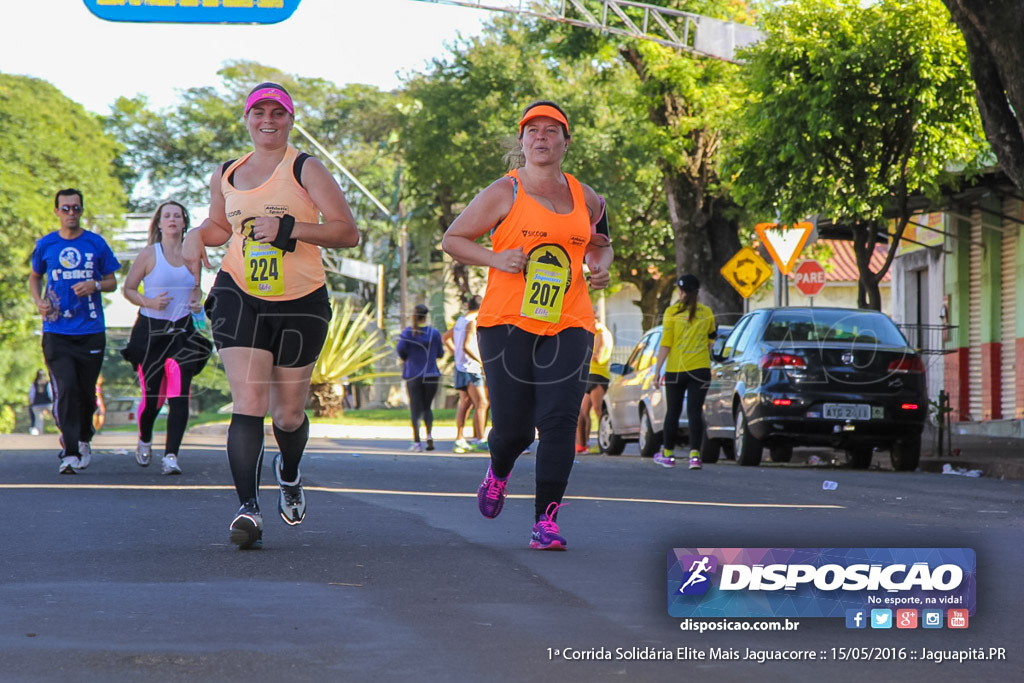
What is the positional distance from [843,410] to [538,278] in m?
8.99

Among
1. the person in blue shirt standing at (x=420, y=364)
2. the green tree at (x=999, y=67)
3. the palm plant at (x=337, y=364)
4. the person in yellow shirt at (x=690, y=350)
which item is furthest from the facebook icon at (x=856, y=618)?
the palm plant at (x=337, y=364)

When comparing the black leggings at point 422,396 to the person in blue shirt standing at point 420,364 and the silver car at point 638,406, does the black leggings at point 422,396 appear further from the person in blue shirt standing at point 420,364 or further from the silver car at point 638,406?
the silver car at point 638,406

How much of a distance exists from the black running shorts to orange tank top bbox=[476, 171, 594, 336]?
0.71 metres

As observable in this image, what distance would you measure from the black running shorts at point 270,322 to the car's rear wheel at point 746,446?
9.24m

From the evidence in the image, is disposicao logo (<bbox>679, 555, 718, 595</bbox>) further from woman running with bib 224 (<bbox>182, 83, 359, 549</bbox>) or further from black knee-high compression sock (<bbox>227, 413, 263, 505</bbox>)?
black knee-high compression sock (<bbox>227, 413, 263, 505</bbox>)

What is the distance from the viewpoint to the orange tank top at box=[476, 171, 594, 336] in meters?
6.53

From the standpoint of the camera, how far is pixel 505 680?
154 inches

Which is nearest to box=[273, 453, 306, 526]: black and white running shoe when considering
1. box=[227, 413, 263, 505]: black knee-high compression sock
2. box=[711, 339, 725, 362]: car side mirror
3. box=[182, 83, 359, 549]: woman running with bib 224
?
box=[182, 83, 359, 549]: woman running with bib 224

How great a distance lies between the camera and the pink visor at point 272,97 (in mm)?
6688

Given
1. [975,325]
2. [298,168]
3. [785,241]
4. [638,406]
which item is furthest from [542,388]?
[975,325]

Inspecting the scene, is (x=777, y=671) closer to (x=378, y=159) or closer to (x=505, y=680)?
(x=505, y=680)

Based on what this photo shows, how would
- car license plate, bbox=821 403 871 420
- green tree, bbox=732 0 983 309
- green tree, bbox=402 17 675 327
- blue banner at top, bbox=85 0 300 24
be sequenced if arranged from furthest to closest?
green tree, bbox=402 17 675 327 → green tree, bbox=732 0 983 309 → blue banner at top, bbox=85 0 300 24 → car license plate, bbox=821 403 871 420

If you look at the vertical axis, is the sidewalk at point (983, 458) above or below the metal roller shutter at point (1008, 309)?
below

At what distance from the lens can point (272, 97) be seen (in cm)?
670
